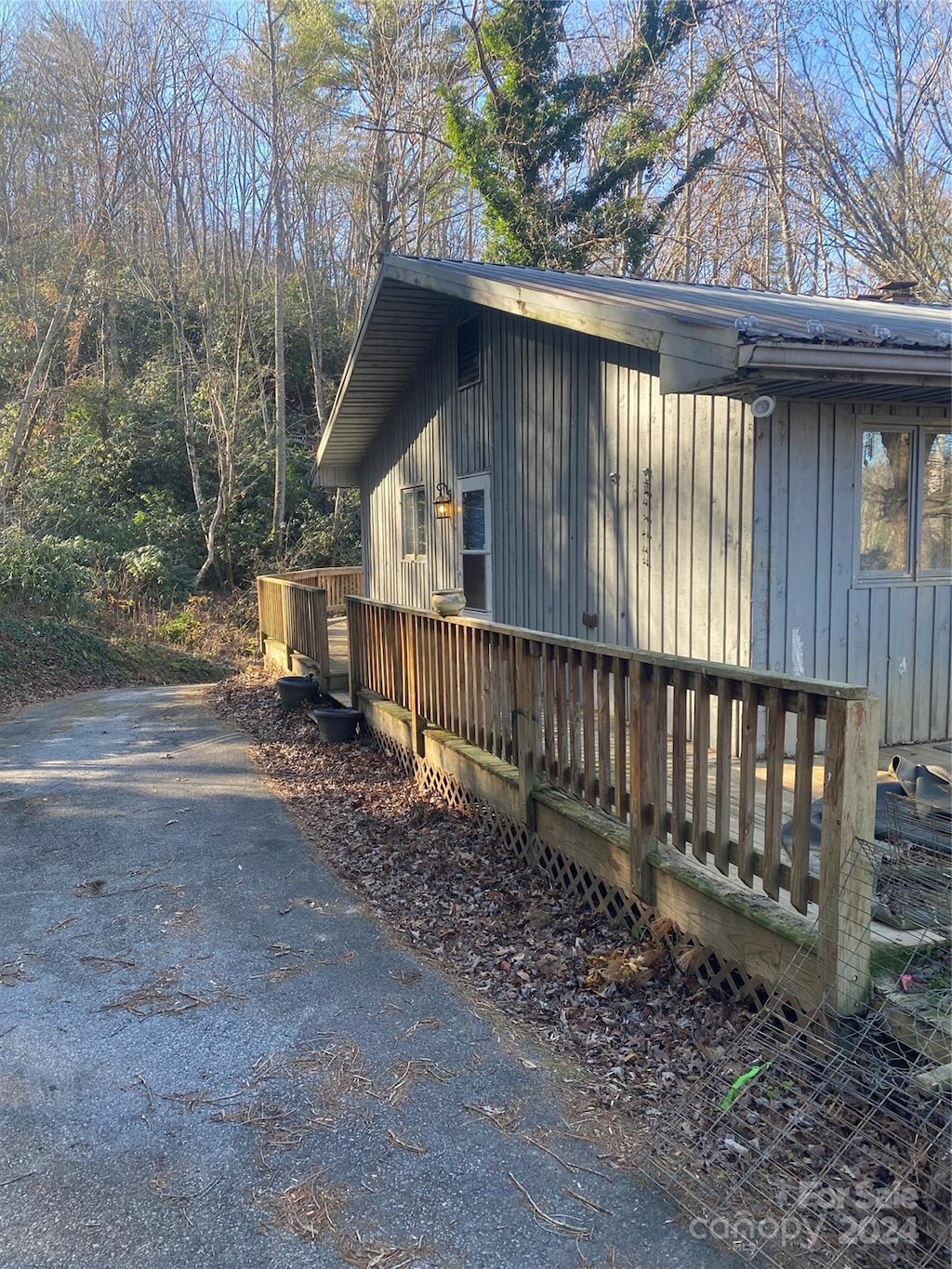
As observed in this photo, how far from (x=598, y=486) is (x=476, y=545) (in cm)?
258

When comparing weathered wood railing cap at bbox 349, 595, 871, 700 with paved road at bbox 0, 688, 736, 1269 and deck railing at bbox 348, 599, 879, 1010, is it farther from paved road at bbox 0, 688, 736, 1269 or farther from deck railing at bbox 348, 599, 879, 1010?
paved road at bbox 0, 688, 736, 1269

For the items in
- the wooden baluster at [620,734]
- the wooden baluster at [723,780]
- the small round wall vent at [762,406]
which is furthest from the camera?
the small round wall vent at [762,406]

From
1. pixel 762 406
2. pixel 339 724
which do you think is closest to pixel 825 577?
pixel 762 406

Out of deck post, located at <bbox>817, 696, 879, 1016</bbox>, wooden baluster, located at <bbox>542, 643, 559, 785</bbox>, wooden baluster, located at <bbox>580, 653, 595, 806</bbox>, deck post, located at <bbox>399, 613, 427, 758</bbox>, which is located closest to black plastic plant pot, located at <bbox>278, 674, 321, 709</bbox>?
deck post, located at <bbox>399, 613, 427, 758</bbox>

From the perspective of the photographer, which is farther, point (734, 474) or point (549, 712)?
point (734, 474)

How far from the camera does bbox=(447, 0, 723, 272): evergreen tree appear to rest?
15891mm

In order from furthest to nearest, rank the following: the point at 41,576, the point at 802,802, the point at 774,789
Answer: the point at 41,576
the point at 774,789
the point at 802,802

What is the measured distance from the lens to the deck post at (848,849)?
2.69 m

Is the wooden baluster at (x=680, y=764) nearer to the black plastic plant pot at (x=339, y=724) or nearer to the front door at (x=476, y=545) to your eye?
the black plastic plant pot at (x=339, y=724)

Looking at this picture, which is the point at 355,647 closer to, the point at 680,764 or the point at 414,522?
the point at 414,522

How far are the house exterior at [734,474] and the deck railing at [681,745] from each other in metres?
0.72

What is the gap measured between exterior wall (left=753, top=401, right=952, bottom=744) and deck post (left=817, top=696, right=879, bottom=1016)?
8.95 feet

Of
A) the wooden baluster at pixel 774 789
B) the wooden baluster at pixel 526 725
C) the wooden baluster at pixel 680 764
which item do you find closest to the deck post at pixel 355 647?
the wooden baluster at pixel 526 725

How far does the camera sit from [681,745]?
11.4 ft
